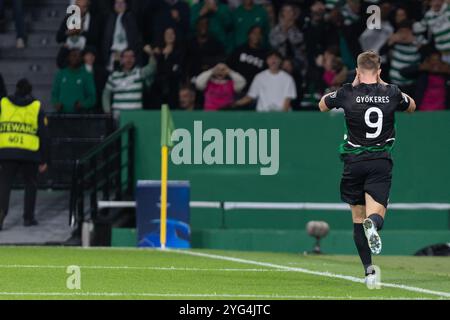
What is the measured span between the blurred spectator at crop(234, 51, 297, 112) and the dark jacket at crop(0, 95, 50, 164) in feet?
8.80

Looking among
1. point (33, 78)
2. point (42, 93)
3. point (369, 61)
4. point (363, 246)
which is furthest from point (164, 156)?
point (33, 78)

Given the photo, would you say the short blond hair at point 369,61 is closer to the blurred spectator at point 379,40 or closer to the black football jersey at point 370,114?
the black football jersey at point 370,114

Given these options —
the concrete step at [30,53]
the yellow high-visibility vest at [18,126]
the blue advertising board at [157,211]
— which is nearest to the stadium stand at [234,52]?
the yellow high-visibility vest at [18,126]

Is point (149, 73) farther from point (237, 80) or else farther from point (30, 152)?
point (30, 152)

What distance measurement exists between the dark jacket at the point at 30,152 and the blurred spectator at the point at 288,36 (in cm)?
373

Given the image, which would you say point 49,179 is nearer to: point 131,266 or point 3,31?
point 3,31

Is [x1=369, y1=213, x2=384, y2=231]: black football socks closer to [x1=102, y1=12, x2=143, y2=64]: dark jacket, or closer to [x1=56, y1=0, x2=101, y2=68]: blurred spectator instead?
[x1=102, y1=12, x2=143, y2=64]: dark jacket

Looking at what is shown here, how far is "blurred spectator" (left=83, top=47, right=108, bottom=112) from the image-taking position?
24.2 metres

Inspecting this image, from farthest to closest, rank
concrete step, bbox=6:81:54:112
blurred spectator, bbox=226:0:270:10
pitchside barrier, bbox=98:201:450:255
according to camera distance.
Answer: concrete step, bbox=6:81:54:112, blurred spectator, bbox=226:0:270:10, pitchside barrier, bbox=98:201:450:255

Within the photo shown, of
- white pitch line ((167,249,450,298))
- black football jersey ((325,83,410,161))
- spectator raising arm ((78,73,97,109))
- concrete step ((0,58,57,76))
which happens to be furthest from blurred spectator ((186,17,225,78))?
black football jersey ((325,83,410,161))

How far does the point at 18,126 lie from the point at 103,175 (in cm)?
134

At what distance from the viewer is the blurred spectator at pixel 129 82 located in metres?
23.5
